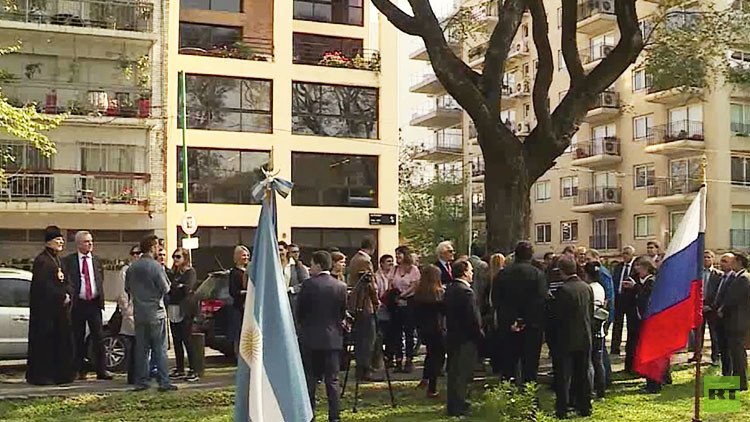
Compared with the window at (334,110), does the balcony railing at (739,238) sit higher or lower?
lower

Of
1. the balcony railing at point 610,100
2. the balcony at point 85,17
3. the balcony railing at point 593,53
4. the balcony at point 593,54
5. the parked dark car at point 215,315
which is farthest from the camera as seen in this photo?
the balcony railing at point 593,53

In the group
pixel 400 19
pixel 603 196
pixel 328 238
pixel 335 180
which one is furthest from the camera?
pixel 603 196

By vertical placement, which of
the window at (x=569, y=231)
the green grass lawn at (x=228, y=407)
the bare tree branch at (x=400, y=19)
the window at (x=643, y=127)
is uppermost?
the window at (x=643, y=127)

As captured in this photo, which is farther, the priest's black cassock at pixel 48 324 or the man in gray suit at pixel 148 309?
the priest's black cassock at pixel 48 324

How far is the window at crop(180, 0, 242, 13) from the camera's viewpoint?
3934 cm

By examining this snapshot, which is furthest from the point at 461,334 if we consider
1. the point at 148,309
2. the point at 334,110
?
the point at 334,110

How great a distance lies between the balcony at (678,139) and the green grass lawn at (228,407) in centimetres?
3756

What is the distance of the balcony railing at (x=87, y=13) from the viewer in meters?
35.0

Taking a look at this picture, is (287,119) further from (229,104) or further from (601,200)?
(601,200)

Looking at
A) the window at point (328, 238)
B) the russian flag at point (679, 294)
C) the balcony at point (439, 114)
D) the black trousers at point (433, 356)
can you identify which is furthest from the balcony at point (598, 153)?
the russian flag at point (679, 294)

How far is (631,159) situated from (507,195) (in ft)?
130

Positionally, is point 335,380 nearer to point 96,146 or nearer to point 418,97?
point 96,146

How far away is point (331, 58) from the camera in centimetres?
4009

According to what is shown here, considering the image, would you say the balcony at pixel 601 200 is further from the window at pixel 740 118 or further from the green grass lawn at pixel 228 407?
the green grass lawn at pixel 228 407
